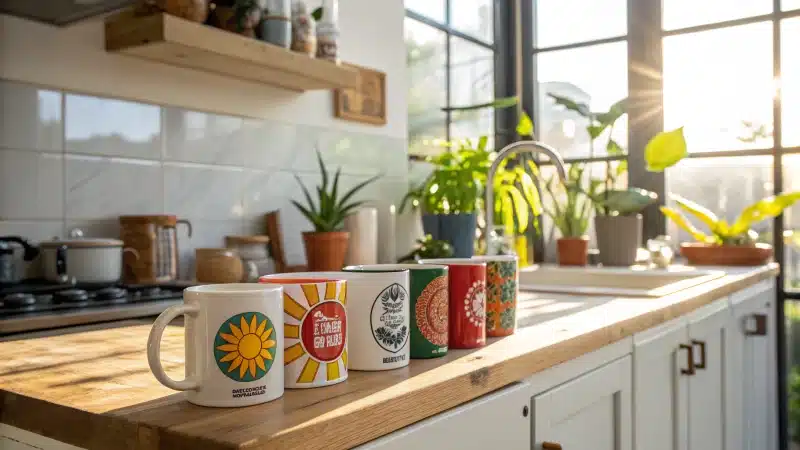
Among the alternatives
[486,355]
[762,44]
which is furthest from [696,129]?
[486,355]

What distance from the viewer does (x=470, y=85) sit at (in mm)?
3152

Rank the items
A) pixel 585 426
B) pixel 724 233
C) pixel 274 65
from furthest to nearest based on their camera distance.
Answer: pixel 724 233 → pixel 274 65 → pixel 585 426

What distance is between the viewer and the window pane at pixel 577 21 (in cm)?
325

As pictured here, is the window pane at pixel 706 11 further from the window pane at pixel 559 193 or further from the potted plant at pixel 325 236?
the potted plant at pixel 325 236

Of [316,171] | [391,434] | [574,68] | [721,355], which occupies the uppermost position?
[574,68]

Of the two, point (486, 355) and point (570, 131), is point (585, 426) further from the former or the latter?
point (570, 131)

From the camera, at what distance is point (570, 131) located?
11.0ft

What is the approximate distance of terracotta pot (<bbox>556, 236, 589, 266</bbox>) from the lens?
2662 mm

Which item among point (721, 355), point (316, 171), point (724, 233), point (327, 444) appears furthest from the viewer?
point (724, 233)

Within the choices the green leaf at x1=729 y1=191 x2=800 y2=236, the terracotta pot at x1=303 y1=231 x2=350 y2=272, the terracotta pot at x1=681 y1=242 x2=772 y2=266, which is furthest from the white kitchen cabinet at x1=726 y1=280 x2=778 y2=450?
the terracotta pot at x1=303 y1=231 x2=350 y2=272

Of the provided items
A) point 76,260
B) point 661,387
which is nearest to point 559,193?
point 661,387

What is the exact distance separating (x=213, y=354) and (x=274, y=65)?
3.97 feet

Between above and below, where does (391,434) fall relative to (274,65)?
below

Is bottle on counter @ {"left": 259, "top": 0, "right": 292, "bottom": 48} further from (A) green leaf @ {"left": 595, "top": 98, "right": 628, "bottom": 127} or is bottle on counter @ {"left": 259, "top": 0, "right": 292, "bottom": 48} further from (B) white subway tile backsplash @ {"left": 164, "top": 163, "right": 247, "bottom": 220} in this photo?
(A) green leaf @ {"left": 595, "top": 98, "right": 628, "bottom": 127}
